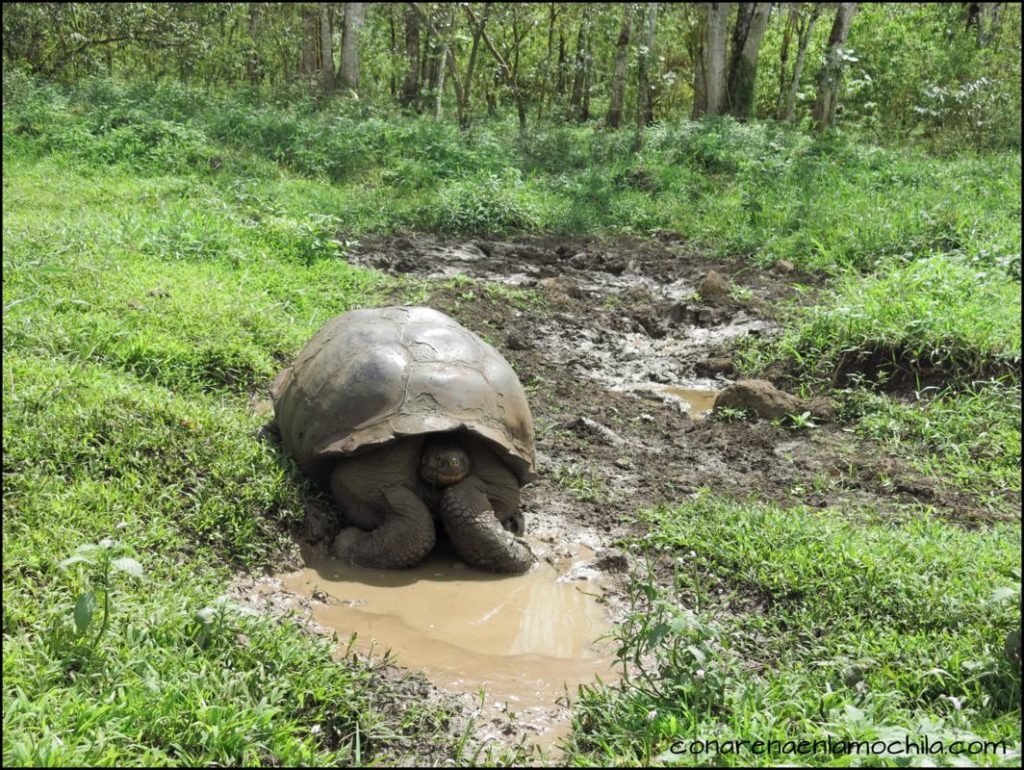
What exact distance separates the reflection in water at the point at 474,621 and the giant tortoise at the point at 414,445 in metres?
0.13

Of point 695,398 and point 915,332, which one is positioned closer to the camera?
point 915,332

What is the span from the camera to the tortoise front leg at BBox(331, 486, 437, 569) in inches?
157

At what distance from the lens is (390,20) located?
79.0 ft

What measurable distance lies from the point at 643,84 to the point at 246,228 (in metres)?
7.84

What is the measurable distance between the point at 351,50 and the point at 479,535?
44.9 ft

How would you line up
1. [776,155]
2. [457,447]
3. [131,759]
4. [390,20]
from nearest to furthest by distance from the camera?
[131,759], [457,447], [776,155], [390,20]

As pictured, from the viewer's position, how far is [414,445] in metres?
4.15

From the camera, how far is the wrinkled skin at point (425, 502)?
4.00 meters

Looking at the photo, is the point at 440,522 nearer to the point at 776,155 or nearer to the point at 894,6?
the point at 776,155

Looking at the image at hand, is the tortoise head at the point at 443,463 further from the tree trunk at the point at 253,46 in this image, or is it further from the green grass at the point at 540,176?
the tree trunk at the point at 253,46

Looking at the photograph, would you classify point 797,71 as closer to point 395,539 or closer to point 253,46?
point 253,46

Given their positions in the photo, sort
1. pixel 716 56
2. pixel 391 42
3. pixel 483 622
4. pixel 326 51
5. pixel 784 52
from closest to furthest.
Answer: pixel 483 622 < pixel 716 56 < pixel 326 51 < pixel 784 52 < pixel 391 42

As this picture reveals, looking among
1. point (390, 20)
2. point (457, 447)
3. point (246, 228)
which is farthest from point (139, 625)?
point (390, 20)

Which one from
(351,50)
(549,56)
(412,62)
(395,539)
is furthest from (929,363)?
(549,56)
